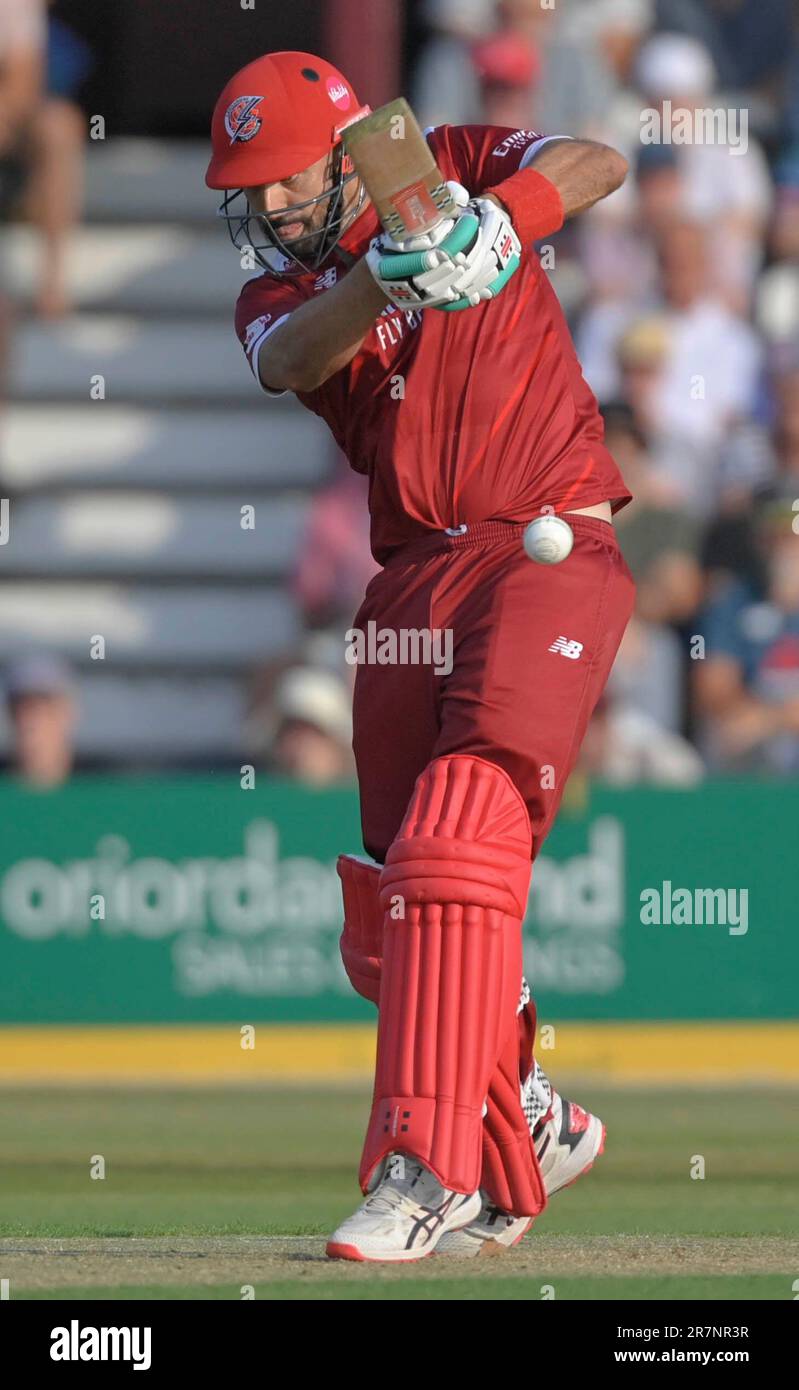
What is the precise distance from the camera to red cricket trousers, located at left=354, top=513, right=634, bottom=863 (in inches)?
168

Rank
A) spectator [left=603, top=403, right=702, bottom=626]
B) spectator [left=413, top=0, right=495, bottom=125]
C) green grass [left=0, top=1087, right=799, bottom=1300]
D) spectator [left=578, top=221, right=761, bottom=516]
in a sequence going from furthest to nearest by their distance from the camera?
spectator [left=413, top=0, right=495, bottom=125] < spectator [left=578, top=221, right=761, bottom=516] < spectator [left=603, top=403, right=702, bottom=626] < green grass [left=0, top=1087, right=799, bottom=1300]

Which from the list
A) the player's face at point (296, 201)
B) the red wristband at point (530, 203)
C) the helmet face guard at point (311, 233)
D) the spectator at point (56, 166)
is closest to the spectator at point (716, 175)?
the spectator at point (56, 166)

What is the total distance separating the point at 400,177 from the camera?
395 centimetres

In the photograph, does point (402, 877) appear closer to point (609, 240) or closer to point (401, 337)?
point (401, 337)

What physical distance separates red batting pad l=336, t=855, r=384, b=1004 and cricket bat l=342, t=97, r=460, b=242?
1271 mm

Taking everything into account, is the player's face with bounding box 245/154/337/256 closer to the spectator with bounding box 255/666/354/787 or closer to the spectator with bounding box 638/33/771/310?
the spectator with bounding box 255/666/354/787

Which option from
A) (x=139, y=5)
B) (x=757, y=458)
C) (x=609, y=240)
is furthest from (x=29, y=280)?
(x=757, y=458)

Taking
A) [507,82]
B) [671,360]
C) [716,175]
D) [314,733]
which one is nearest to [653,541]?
[671,360]

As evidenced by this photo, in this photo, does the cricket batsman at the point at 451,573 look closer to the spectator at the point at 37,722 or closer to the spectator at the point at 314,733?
the spectator at the point at 314,733

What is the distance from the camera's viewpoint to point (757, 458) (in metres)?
11.2

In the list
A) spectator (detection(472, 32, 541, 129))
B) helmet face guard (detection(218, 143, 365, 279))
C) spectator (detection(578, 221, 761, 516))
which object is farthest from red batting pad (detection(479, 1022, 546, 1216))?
spectator (detection(472, 32, 541, 129))

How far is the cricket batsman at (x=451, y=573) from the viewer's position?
4.11 meters

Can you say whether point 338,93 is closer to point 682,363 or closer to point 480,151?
point 480,151

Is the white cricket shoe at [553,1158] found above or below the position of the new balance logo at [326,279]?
below
